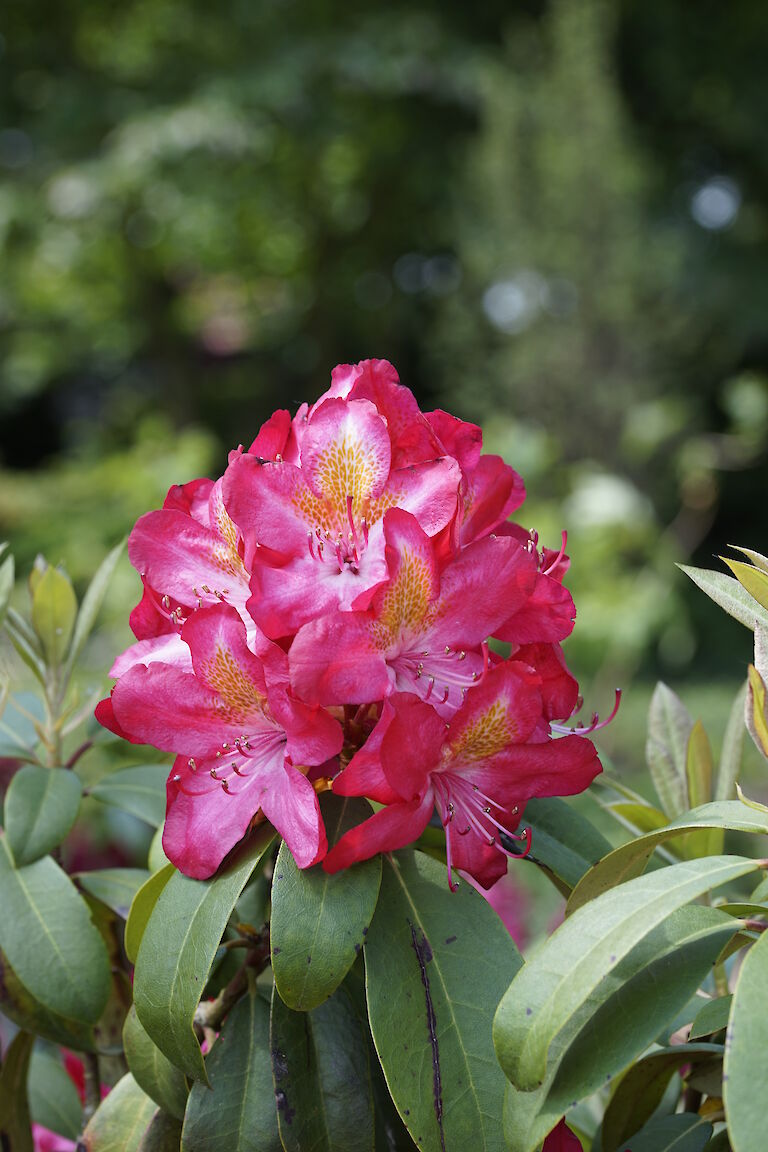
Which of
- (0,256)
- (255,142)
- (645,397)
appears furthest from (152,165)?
(645,397)

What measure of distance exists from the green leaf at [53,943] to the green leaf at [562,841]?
26 centimetres

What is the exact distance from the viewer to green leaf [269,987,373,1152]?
49 centimetres

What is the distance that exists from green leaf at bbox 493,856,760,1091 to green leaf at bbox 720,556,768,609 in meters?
0.12

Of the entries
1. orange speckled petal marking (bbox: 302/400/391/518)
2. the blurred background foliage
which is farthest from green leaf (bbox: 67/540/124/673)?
the blurred background foliage

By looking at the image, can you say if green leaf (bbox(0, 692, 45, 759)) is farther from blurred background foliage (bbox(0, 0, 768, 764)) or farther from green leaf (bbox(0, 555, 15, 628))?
blurred background foliage (bbox(0, 0, 768, 764))

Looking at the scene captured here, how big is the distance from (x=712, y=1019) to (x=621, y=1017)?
3.0 inches

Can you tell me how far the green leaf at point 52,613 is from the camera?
731 mm

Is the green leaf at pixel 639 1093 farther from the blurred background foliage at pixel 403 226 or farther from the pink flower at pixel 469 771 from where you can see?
the blurred background foliage at pixel 403 226

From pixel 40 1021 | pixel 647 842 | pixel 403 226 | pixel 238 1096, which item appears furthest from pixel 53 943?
pixel 403 226

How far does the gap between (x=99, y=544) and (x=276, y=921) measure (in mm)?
4166

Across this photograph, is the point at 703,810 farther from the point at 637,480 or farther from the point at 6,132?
the point at 6,132

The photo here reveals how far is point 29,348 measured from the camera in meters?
→ 10.1

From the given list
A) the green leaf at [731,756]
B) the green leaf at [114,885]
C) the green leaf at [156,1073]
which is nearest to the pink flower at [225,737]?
the green leaf at [156,1073]

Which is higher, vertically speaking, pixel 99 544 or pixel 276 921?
pixel 276 921
